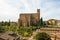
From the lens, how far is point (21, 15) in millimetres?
40688

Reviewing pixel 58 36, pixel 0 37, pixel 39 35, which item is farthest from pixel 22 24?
pixel 39 35

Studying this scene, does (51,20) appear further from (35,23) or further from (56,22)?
(35,23)

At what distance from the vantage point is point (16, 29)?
32.7 metres

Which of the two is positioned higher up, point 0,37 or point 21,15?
point 21,15

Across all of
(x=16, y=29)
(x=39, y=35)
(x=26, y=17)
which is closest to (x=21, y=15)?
(x=26, y=17)

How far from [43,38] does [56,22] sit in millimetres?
30882

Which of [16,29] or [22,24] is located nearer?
[16,29]

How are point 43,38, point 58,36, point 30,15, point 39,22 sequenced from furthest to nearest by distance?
1. point 30,15
2. point 39,22
3. point 58,36
4. point 43,38

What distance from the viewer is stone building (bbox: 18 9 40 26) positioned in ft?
128

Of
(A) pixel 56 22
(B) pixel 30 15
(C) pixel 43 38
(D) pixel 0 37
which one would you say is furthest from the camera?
(A) pixel 56 22

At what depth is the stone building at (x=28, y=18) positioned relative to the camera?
38.9 metres

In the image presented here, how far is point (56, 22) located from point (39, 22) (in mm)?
8121

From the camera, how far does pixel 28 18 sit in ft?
132

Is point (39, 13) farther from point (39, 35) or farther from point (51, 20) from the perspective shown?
point (39, 35)
